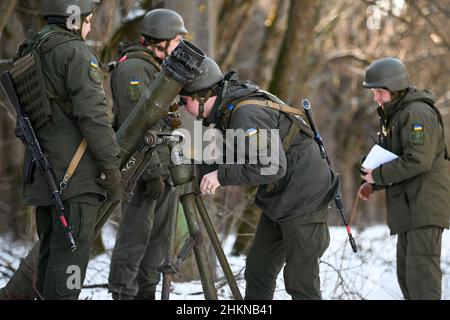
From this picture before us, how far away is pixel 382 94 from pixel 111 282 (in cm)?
275

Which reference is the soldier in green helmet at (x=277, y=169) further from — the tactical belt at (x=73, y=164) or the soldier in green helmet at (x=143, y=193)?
the soldier in green helmet at (x=143, y=193)

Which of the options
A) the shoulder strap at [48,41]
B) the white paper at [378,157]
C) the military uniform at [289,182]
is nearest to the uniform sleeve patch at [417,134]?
the white paper at [378,157]

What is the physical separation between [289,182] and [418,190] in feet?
5.40

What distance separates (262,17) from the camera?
20.7m

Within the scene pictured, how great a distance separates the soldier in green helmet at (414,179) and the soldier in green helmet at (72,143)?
8.34ft

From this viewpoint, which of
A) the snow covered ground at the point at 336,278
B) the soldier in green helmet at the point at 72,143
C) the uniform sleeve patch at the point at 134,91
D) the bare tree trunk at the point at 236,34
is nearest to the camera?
the soldier in green helmet at the point at 72,143

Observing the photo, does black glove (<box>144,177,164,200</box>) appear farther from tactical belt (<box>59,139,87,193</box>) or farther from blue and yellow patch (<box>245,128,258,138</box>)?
blue and yellow patch (<box>245,128,258,138</box>)

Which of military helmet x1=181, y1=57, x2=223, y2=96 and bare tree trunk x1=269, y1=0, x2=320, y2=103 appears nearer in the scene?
military helmet x1=181, y1=57, x2=223, y2=96

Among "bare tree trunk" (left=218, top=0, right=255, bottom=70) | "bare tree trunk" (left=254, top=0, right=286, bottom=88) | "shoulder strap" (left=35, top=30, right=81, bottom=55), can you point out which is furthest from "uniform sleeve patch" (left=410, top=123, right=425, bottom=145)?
"bare tree trunk" (left=254, top=0, right=286, bottom=88)

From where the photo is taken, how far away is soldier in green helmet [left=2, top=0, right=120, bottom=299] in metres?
4.65

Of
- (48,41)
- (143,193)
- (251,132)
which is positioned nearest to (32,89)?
(48,41)

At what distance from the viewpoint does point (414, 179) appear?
6281 mm

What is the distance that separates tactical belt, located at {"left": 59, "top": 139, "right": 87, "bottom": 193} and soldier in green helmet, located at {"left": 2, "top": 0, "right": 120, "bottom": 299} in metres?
0.01

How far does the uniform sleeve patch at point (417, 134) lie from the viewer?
242 inches
